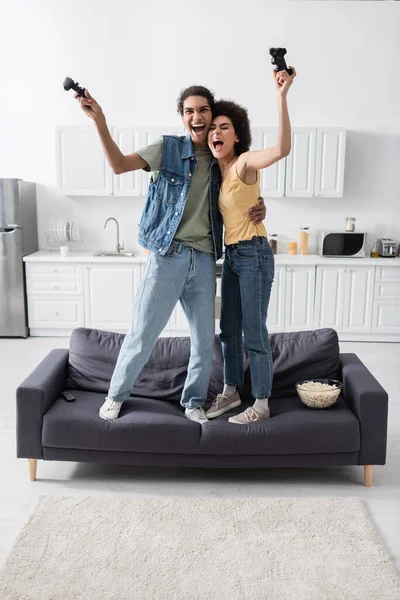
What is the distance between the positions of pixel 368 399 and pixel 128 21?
466 cm

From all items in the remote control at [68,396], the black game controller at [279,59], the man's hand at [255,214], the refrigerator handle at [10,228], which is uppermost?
the black game controller at [279,59]

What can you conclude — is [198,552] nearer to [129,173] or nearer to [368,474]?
[368,474]

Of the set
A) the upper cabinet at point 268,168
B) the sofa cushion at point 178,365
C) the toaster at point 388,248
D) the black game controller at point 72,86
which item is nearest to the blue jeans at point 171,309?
the sofa cushion at point 178,365

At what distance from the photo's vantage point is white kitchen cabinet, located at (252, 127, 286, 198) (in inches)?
233

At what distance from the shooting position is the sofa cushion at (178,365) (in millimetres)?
3438

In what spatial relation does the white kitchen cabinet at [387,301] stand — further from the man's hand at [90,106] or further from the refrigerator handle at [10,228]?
the man's hand at [90,106]

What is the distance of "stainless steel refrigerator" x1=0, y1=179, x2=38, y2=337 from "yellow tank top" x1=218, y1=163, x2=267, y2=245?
332 cm

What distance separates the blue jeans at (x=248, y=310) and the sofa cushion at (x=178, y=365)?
6.4 inches

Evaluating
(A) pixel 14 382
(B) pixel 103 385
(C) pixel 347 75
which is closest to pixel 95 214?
(A) pixel 14 382

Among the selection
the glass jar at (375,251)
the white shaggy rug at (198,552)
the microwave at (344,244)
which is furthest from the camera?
the glass jar at (375,251)

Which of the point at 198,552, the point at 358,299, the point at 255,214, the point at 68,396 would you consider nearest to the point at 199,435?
the point at 198,552

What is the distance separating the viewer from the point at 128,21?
619 cm

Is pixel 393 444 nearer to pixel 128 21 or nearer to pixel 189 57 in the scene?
pixel 189 57

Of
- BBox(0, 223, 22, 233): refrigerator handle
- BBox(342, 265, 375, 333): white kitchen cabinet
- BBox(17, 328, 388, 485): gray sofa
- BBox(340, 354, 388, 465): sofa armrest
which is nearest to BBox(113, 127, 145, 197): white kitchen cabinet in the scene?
BBox(0, 223, 22, 233): refrigerator handle
